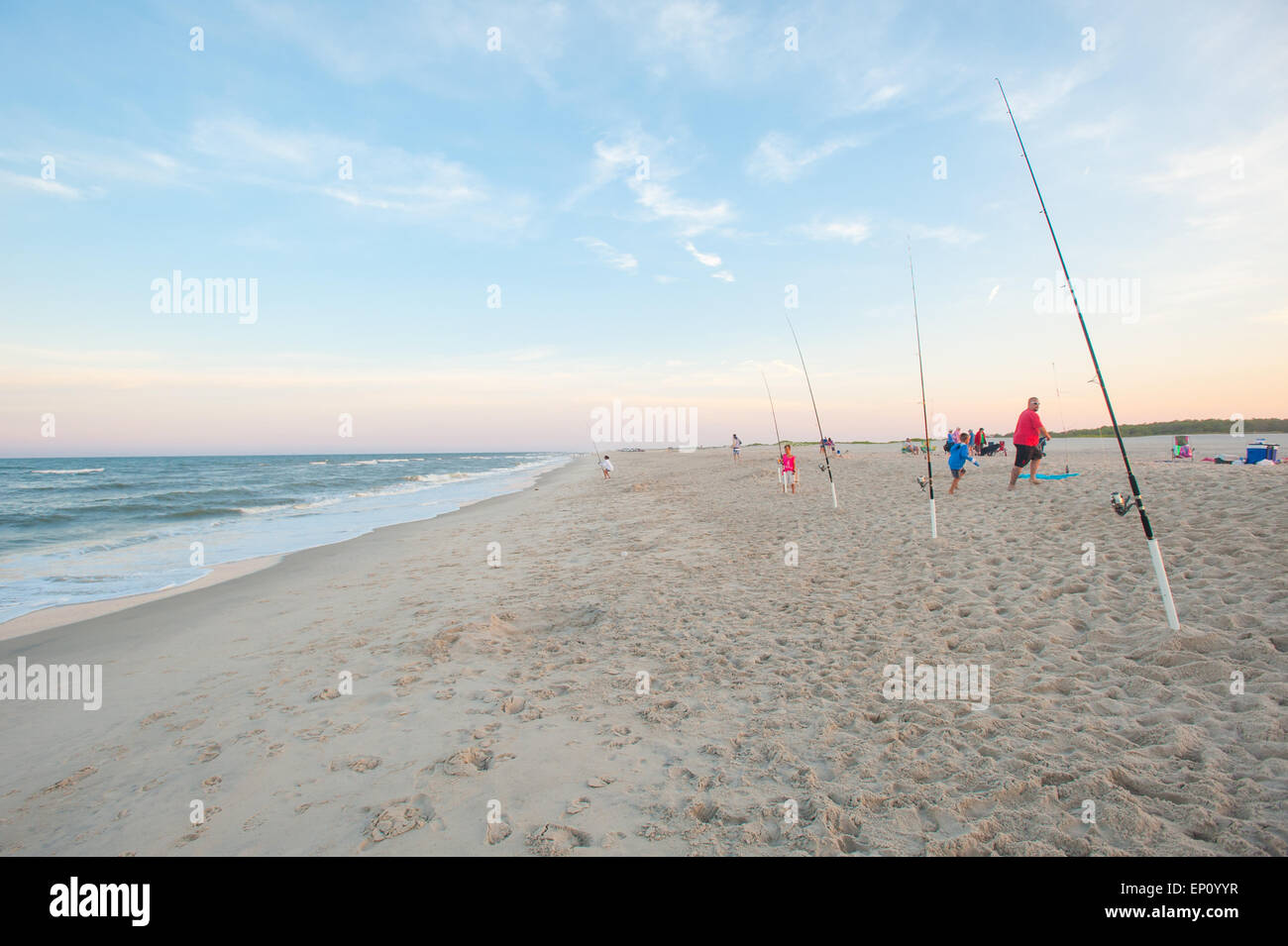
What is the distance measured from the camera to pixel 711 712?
434cm

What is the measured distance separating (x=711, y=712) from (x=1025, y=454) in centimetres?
1116

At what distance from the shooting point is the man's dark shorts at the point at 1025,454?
474 inches

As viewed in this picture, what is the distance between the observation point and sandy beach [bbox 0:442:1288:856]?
9.70 feet

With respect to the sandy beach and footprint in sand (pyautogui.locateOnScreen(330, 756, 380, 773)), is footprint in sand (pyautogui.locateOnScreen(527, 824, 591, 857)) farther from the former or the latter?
footprint in sand (pyautogui.locateOnScreen(330, 756, 380, 773))

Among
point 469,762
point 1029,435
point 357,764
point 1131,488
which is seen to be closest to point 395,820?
point 469,762

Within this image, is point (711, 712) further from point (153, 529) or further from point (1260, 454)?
point (153, 529)

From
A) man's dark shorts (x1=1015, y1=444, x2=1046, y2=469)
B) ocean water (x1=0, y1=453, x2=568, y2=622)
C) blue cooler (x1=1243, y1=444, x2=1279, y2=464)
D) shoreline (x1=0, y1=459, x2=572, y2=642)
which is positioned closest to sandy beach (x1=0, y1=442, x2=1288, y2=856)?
shoreline (x1=0, y1=459, x2=572, y2=642)

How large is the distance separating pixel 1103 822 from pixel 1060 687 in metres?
1.67

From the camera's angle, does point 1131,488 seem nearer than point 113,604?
Yes

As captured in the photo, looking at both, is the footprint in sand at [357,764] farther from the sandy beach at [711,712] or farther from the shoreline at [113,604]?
the shoreline at [113,604]

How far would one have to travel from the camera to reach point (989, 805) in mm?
2945

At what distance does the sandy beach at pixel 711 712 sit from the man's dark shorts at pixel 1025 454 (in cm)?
303

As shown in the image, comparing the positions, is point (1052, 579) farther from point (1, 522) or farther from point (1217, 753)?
point (1, 522)
